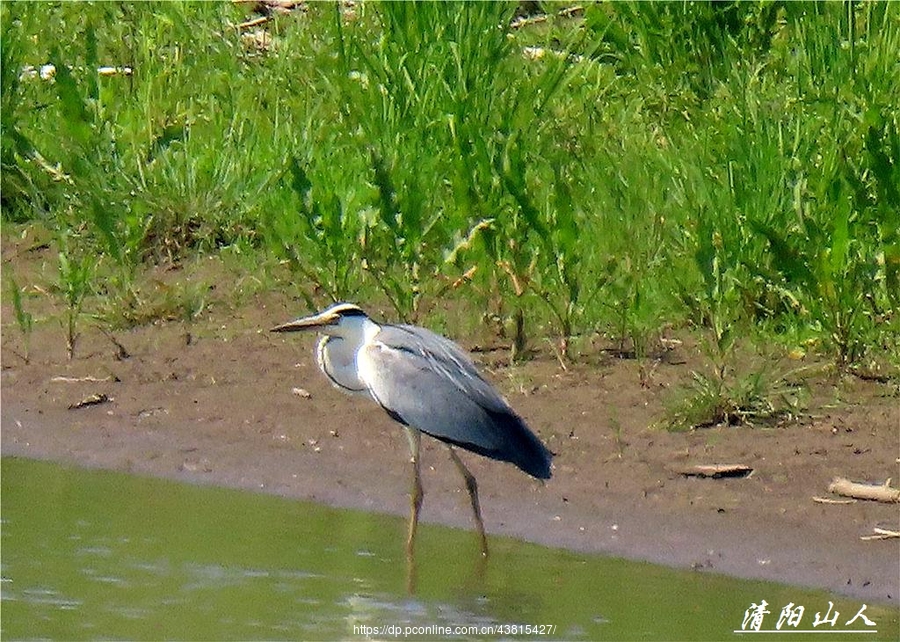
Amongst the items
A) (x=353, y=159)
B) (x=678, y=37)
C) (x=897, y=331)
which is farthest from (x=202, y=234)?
(x=897, y=331)

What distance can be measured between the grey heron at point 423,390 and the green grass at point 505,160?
42.5 inches

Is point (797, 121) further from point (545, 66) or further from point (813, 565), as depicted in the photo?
point (813, 565)

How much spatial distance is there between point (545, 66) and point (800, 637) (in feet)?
15.0

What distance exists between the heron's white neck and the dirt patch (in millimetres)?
406

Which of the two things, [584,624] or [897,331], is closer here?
[584,624]

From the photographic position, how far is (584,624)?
16.6ft

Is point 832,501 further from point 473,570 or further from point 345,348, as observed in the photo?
point 345,348

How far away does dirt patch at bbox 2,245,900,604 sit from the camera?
5.64 metres

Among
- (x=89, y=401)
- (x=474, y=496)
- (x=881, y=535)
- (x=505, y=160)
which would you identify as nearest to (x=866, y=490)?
(x=881, y=535)

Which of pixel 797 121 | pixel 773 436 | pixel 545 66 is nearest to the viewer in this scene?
pixel 773 436

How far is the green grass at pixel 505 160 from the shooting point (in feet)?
23.2

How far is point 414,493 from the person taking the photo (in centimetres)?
593

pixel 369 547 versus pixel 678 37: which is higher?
pixel 678 37

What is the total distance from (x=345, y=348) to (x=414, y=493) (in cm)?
58
